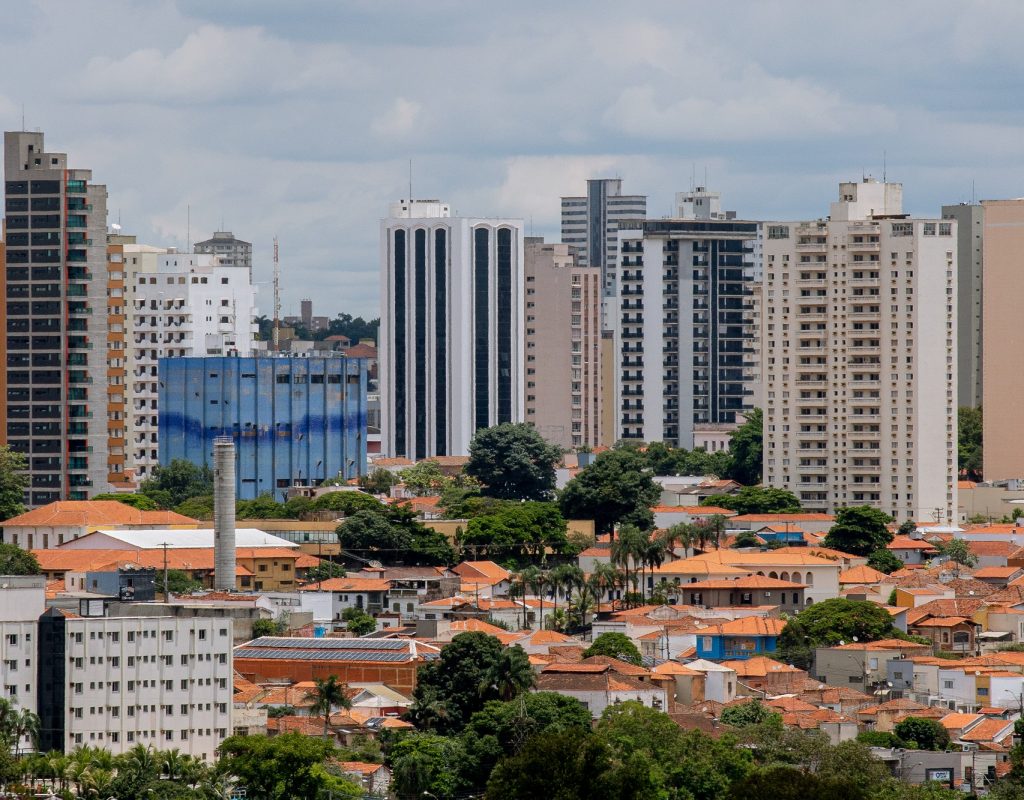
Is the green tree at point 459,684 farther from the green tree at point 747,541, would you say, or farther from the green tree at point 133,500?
the green tree at point 133,500

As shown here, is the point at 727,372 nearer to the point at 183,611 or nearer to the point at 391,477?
the point at 391,477

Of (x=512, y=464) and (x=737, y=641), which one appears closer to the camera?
(x=737, y=641)

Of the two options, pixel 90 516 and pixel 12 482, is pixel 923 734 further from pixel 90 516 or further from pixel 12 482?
pixel 12 482

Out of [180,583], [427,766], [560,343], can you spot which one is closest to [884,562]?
[180,583]

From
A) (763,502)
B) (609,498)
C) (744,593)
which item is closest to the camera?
(744,593)

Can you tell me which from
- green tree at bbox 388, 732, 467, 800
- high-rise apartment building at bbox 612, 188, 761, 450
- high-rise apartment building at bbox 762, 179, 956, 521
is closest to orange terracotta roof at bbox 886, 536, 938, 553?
high-rise apartment building at bbox 762, 179, 956, 521

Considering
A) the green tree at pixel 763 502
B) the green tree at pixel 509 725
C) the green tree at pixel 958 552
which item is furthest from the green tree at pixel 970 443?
the green tree at pixel 509 725

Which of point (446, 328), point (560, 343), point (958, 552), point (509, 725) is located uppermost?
point (446, 328)

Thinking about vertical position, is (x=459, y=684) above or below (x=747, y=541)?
below
